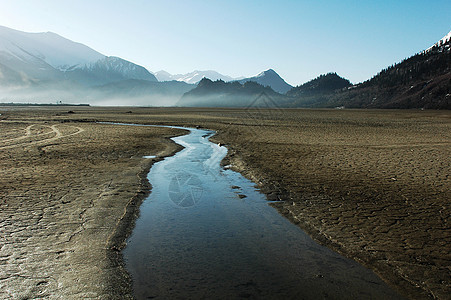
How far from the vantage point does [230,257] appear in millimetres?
7254

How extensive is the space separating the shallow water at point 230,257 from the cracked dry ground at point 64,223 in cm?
68

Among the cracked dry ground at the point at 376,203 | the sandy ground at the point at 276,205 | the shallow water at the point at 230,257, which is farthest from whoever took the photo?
the cracked dry ground at the point at 376,203

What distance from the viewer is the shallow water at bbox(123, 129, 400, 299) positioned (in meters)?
5.93

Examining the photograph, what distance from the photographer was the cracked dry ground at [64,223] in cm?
593

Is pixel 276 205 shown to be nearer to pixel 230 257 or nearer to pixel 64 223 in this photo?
pixel 230 257

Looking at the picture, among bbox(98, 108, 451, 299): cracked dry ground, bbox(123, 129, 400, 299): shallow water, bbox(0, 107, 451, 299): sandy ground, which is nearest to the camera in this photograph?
bbox(123, 129, 400, 299): shallow water

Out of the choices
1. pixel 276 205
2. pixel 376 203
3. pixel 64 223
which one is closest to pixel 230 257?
pixel 276 205

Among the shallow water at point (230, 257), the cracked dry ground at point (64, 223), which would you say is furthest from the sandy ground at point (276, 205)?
the shallow water at point (230, 257)

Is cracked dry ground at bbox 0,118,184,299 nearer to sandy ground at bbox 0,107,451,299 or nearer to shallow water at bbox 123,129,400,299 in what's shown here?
sandy ground at bbox 0,107,451,299

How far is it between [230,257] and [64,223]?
16.5 ft

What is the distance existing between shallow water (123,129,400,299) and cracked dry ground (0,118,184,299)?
0.68m

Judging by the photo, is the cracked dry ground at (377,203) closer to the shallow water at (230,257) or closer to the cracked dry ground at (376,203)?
the cracked dry ground at (376,203)

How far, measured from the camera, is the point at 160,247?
7777 millimetres

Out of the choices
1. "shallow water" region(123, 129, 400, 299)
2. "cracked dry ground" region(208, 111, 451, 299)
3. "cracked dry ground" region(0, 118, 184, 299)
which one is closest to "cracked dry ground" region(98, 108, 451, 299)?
"cracked dry ground" region(208, 111, 451, 299)
